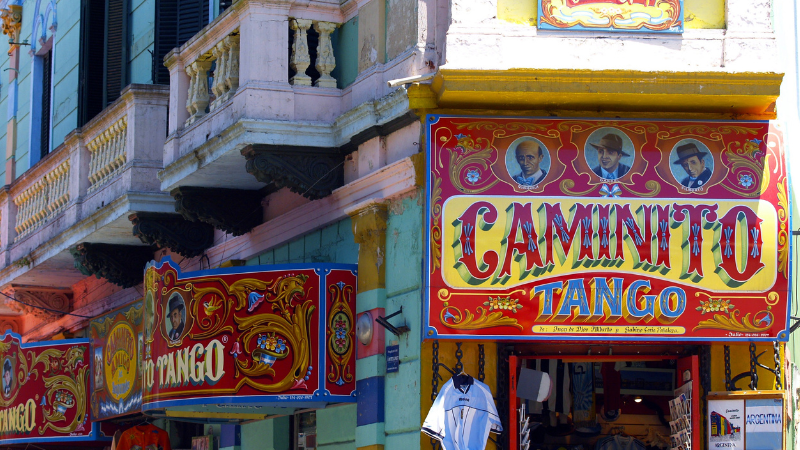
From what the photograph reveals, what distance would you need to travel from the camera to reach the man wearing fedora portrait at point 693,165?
367 inches

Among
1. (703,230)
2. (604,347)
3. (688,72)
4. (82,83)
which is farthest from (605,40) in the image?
(82,83)

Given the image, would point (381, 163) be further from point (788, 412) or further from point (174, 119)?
point (788, 412)

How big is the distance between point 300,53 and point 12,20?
10306 mm

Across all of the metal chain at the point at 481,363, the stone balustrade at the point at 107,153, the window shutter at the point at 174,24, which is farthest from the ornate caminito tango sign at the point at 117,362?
the metal chain at the point at 481,363

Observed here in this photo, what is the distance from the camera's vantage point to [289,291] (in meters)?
10.5

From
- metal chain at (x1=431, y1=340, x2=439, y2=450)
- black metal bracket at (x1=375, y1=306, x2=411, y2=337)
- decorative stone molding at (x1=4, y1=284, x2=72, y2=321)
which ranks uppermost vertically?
decorative stone molding at (x1=4, y1=284, x2=72, y2=321)

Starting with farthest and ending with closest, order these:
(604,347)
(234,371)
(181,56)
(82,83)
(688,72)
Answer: (82,83) < (181,56) < (234,371) < (604,347) < (688,72)

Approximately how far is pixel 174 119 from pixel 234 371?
292 centimetres

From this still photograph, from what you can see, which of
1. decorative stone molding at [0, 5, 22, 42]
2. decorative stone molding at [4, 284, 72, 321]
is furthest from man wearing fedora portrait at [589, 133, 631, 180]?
decorative stone molding at [0, 5, 22, 42]

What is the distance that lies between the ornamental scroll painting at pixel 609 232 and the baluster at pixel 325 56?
5.69 ft

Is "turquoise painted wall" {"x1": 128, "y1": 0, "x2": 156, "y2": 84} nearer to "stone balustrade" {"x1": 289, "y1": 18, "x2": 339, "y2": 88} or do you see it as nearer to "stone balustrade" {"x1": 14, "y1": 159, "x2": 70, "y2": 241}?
"stone balustrade" {"x1": 14, "y1": 159, "x2": 70, "y2": 241}

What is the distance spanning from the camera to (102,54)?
15945mm

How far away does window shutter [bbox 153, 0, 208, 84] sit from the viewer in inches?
555

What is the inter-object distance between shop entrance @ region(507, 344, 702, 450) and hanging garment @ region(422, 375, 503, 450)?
53 cm
